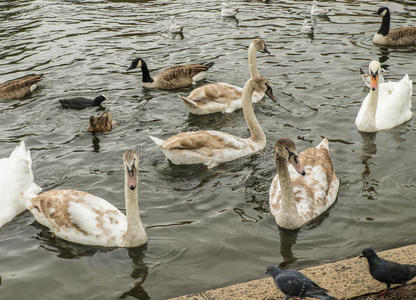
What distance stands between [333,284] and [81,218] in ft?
11.3

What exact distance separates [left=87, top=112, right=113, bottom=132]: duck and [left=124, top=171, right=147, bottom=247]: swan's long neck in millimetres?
4059

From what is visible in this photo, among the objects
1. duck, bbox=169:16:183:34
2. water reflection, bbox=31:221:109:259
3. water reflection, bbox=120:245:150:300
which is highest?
duck, bbox=169:16:183:34

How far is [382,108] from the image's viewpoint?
11.0 m

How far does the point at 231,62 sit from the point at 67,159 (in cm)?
656

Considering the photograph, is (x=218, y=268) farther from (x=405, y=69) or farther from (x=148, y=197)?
(x=405, y=69)

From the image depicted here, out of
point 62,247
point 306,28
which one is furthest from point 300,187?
point 306,28

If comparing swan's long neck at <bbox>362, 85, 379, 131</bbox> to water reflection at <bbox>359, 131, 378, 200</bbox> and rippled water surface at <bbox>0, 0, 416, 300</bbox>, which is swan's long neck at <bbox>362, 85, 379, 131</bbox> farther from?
rippled water surface at <bbox>0, 0, 416, 300</bbox>

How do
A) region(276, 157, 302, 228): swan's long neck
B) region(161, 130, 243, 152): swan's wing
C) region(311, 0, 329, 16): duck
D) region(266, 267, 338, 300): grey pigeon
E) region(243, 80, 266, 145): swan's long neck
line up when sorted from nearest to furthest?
region(266, 267, 338, 300): grey pigeon
region(276, 157, 302, 228): swan's long neck
region(161, 130, 243, 152): swan's wing
region(243, 80, 266, 145): swan's long neck
region(311, 0, 329, 16): duck

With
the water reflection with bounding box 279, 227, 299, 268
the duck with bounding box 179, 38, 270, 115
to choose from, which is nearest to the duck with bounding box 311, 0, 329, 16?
the duck with bounding box 179, 38, 270, 115

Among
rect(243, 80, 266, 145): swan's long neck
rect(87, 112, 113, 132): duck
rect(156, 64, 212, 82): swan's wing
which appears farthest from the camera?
rect(156, 64, 212, 82): swan's wing

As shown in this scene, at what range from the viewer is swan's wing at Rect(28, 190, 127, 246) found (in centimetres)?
739

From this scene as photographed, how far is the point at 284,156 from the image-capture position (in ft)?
25.0

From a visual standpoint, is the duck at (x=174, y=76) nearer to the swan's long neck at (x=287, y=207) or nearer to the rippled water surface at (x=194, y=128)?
the rippled water surface at (x=194, y=128)

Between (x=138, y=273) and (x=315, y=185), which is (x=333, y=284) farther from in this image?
(x=315, y=185)
